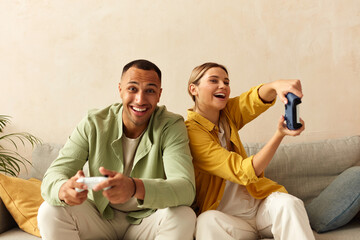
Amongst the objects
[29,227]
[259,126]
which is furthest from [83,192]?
[259,126]

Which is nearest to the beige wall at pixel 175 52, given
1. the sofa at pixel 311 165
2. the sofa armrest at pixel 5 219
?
the sofa at pixel 311 165

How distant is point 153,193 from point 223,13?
156 cm

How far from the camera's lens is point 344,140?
2.47 m

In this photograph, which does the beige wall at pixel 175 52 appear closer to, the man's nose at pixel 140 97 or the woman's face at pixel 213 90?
the woman's face at pixel 213 90

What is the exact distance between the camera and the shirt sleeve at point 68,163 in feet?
5.74

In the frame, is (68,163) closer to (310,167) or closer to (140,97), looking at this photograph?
(140,97)

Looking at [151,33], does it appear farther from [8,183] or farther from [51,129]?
[8,183]

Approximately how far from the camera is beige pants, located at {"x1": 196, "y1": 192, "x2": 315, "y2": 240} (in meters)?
1.74

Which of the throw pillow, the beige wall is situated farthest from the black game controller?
the throw pillow

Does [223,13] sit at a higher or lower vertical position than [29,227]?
higher

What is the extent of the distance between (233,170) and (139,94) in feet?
1.79

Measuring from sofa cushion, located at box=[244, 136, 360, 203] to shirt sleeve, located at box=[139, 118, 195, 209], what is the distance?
2.29 ft

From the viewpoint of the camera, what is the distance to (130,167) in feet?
6.49

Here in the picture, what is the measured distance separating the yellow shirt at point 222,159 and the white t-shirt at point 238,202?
1.7 inches
